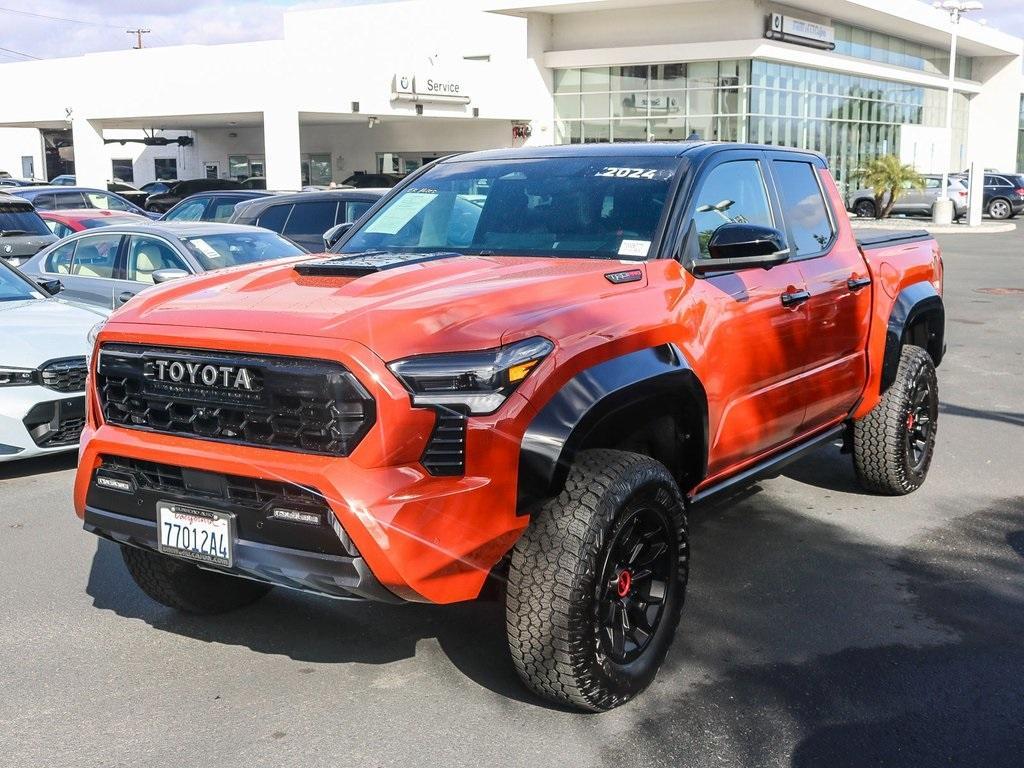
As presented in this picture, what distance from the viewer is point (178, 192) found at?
34375 millimetres

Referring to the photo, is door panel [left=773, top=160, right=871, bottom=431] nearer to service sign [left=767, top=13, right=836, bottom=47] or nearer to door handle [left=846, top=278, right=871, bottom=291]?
door handle [left=846, top=278, right=871, bottom=291]

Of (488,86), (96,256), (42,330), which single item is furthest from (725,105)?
(42,330)

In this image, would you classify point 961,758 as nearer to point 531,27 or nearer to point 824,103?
point 531,27

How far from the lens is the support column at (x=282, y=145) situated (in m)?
35.9

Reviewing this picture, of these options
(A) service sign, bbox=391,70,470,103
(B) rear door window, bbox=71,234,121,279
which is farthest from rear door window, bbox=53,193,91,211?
(A) service sign, bbox=391,70,470,103

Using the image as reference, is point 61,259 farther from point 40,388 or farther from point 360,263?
point 360,263

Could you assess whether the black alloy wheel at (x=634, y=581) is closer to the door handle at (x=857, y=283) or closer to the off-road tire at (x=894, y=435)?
the door handle at (x=857, y=283)

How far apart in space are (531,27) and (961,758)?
143ft

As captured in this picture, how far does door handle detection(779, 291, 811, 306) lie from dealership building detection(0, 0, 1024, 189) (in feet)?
107

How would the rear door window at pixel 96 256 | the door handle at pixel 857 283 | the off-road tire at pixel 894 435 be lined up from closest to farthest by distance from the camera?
the door handle at pixel 857 283
the off-road tire at pixel 894 435
the rear door window at pixel 96 256

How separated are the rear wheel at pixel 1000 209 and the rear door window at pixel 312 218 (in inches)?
1370

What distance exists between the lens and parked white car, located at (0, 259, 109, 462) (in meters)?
7.09

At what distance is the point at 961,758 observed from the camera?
365 centimetres

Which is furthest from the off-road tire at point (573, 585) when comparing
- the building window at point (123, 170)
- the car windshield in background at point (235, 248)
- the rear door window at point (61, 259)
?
the building window at point (123, 170)
